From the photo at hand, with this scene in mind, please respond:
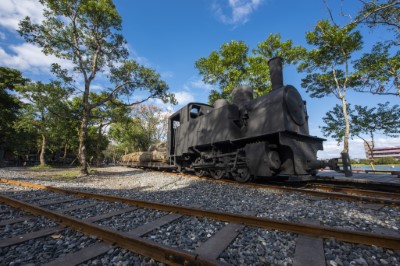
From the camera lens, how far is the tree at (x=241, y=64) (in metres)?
18.4

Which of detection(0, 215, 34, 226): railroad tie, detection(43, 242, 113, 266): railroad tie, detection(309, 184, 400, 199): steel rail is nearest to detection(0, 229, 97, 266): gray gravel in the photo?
detection(43, 242, 113, 266): railroad tie

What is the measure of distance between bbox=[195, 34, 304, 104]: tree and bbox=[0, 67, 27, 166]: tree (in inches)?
822

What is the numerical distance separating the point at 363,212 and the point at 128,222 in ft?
13.0

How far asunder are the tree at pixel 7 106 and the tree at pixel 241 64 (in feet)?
68.5

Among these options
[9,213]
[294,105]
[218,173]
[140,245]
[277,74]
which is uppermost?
[277,74]

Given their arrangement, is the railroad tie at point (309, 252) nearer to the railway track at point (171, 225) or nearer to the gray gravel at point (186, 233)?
the railway track at point (171, 225)

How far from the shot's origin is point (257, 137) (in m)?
6.57

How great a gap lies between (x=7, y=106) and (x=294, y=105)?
1299 inches

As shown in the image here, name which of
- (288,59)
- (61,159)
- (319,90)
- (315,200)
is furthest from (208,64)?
(61,159)

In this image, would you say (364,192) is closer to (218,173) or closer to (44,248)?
(218,173)

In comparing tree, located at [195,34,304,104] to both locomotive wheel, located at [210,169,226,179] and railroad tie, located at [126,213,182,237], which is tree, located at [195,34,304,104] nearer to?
locomotive wheel, located at [210,169,226,179]

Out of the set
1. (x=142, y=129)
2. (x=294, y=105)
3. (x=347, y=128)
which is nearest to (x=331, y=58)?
(x=347, y=128)

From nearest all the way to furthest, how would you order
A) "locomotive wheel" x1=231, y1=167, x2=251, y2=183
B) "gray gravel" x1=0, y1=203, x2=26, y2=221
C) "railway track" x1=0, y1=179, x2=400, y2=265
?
1. "railway track" x1=0, y1=179, x2=400, y2=265
2. "gray gravel" x1=0, y1=203, x2=26, y2=221
3. "locomotive wheel" x1=231, y1=167, x2=251, y2=183

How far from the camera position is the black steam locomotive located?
5977 mm
